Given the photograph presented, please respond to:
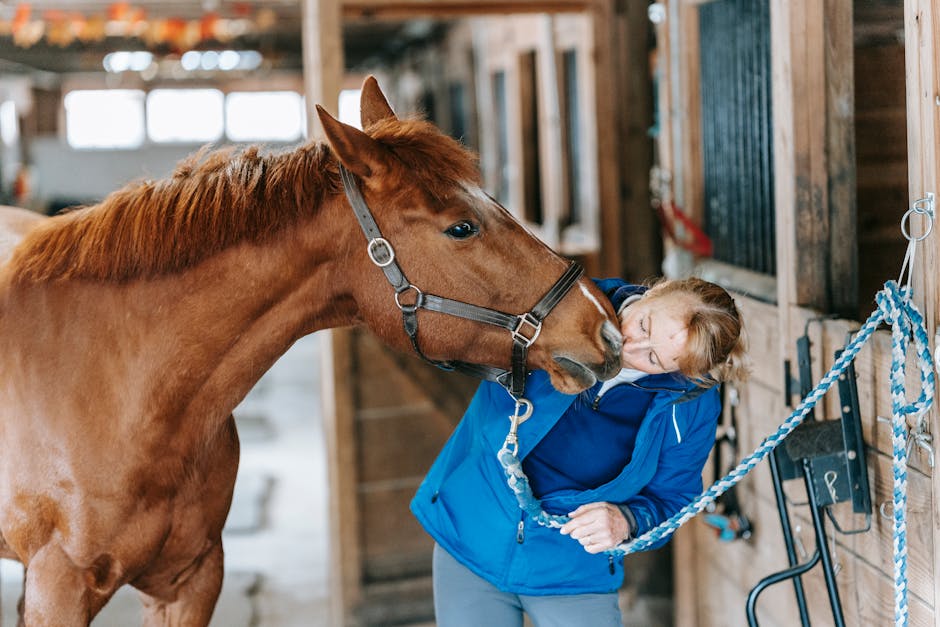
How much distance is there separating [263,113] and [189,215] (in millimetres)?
15244

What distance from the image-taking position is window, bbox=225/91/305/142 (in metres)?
16.0

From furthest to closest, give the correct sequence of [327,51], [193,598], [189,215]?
[327,51]
[193,598]
[189,215]

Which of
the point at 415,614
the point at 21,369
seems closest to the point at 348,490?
the point at 415,614

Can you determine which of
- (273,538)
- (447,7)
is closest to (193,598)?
(447,7)

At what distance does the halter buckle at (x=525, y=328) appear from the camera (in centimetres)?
163

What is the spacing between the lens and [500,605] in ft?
5.88

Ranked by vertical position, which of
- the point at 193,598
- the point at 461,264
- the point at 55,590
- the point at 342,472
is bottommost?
the point at 342,472

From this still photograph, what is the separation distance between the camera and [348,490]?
347 centimetres

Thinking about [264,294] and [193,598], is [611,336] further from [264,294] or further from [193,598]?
[193,598]

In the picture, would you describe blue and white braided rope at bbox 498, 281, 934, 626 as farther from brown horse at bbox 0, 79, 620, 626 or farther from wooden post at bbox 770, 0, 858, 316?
wooden post at bbox 770, 0, 858, 316

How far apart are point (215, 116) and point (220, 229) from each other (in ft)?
49.5

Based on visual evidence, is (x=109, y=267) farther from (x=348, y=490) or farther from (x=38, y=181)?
(x=38, y=181)

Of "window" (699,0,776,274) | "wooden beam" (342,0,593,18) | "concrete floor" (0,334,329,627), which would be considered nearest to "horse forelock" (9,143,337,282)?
"window" (699,0,776,274)

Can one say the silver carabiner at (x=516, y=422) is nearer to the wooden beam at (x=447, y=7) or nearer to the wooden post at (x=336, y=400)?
the wooden post at (x=336, y=400)
